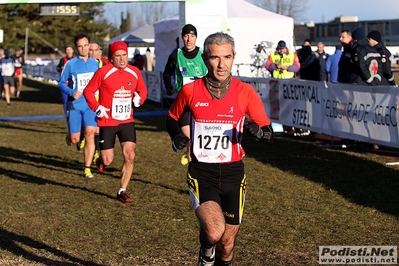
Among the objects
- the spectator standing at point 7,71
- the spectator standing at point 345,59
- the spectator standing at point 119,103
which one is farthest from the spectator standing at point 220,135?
the spectator standing at point 7,71

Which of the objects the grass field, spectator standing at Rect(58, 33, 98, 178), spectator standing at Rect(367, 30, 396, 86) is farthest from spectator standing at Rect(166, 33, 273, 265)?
spectator standing at Rect(367, 30, 396, 86)

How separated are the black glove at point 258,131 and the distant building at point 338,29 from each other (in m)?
64.0

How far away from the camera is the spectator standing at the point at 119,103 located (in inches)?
370

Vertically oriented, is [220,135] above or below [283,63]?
below

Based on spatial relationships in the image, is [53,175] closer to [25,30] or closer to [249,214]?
[249,214]

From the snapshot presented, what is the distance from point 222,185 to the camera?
211 inches

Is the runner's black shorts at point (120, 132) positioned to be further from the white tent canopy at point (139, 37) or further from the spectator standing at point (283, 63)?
the white tent canopy at point (139, 37)

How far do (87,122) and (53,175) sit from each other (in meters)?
1.12


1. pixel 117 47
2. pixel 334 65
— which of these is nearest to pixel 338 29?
pixel 334 65

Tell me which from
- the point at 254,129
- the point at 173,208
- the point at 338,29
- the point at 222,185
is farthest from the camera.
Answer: the point at 338,29

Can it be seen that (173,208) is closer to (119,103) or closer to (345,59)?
(119,103)

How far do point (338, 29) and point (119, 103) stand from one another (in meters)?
77.8

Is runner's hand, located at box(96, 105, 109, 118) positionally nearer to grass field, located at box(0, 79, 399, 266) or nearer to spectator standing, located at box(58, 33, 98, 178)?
grass field, located at box(0, 79, 399, 266)

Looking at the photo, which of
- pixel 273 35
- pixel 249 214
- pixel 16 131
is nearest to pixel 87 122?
pixel 249 214
